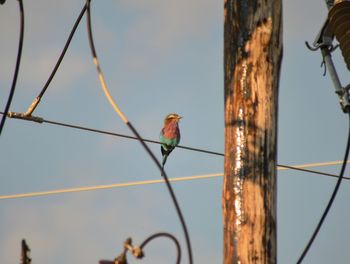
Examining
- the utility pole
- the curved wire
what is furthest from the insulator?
the curved wire

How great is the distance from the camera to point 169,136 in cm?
1325

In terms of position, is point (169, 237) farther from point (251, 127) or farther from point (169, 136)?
point (169, 136)

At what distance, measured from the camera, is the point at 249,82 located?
502 cm

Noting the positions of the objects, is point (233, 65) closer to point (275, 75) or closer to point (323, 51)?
point (275, 75)

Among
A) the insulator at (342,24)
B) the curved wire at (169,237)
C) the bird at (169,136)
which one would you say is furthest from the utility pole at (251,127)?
the bird at (169,136)

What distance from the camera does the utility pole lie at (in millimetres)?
4730

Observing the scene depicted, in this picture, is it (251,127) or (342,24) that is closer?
(251,127)

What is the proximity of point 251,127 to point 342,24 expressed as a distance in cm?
189

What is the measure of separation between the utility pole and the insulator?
1270mm

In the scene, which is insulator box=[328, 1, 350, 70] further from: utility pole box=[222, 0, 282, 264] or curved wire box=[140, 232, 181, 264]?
curved wire box=[140, 232, 181, 264]

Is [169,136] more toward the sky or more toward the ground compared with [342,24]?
more toward the sky

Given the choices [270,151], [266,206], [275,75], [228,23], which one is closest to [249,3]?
[228,23]

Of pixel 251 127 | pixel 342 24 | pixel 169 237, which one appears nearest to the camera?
pixel 169 237

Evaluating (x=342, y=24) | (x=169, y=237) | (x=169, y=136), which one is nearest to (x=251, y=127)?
(x=169, y=237)
